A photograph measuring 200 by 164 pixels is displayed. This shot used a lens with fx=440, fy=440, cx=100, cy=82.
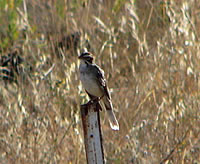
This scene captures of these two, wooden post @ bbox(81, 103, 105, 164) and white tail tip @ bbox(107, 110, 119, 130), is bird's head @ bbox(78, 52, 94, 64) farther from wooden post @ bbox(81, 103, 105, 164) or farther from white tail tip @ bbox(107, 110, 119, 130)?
wooden post @ bbox(81, 103, 105, 164)

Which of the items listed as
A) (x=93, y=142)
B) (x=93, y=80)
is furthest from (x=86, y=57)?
(x=93, y=142)

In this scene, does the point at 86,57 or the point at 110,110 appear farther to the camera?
the point at 86,57

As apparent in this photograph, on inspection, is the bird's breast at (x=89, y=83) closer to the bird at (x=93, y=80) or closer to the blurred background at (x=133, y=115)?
the bird at (x=93, y=80)

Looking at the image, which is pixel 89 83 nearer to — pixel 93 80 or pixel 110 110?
pixel 93 80

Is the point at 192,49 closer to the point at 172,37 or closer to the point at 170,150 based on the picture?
the point at 172,37

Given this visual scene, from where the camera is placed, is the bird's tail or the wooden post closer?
the wooden post

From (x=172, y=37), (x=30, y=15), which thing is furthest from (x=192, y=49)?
(x=30, y=15)

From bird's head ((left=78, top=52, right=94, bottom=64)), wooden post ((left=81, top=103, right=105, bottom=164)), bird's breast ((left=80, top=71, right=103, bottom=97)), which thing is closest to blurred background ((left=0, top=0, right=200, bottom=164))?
bird's breast ((left=80, top=71, right=103, bottom=97))

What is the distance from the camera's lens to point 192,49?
15.6 ft

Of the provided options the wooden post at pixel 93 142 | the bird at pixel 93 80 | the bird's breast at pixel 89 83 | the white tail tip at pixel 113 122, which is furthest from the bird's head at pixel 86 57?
the wooden post at pixel 93 142

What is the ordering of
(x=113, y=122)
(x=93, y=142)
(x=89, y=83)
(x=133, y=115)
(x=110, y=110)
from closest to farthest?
1. (x=93, y=142)
2. (x=113, y=122)
3. (x=110, y=110)
4. (x=89, y=83)
5. (x=133, y=115)

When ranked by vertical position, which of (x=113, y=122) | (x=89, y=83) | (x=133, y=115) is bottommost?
Answer: (x=113, y=122)

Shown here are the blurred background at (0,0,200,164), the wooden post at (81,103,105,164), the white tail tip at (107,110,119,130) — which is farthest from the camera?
the blurred background at (0,0,200,164)

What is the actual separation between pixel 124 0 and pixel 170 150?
3.72 meters
